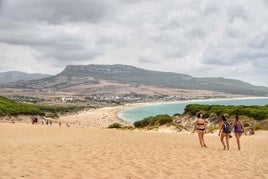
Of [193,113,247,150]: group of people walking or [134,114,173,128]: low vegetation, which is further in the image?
[134,114,173,128]: low vegetation

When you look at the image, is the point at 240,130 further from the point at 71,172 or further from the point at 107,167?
the point at 71,172

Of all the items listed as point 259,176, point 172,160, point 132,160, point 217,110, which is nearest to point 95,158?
point 132,160

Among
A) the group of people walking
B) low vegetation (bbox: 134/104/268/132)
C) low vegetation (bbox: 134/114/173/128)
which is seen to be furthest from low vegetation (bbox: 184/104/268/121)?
the group of people walking

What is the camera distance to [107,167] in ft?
39.7

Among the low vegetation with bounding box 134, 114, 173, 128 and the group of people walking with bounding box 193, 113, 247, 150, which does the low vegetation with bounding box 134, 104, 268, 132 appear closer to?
the low vegetation with bounding box 134, 114, 173, 128

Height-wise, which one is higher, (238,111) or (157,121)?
(238,111)

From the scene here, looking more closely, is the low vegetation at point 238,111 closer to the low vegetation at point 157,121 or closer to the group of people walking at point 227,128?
the low vegetation at point 157,121

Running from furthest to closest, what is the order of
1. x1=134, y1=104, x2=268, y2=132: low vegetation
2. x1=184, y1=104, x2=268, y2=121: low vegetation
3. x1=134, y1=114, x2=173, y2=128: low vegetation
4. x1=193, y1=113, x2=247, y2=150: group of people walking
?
x1=134, y1=114, x2=173, y2=128: low vegetation → x1=184, y1=104, x2=268, y2=121: low vegetation → x1=134, y1=104, x2=268, y2=132: low vegetation → x1=193, y1=113, x2=247, y2=150: group of people walking

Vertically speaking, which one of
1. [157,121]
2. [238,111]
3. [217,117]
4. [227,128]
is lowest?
[157,121]

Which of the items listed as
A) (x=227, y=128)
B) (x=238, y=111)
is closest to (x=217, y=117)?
(x=238, y=111)

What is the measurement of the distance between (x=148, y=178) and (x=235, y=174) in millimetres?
3556

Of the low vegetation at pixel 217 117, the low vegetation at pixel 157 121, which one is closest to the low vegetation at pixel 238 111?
the low vegetation at pixel 217 117

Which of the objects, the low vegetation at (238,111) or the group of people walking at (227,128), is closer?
the group of people walking at (227,128)

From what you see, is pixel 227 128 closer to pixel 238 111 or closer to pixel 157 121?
pixel 238 111
